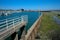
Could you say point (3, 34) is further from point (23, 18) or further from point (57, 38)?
point (57, 38)

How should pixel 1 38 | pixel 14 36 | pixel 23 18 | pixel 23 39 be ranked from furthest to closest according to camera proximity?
pixel 23 18 → pixel 14 36 → pixel 23 39 → pixel 1 38

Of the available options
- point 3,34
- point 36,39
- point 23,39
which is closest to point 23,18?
point 36,39

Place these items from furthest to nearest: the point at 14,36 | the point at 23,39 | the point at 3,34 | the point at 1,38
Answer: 1. the point at 14,36
2. the point at 23,39
3. the point at 3,34
4. the point at 1,38

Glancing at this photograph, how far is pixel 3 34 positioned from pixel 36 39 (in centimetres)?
998

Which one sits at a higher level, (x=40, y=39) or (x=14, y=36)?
(x=14, y=36)

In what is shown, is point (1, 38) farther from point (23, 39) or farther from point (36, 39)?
A: point (36, 39)

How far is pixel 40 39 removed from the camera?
68.5 ft

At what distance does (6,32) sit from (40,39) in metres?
9.36

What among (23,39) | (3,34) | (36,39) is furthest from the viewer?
(36,39)

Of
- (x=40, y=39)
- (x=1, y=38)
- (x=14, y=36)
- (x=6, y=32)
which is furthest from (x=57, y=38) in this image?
(x=1, y=38)

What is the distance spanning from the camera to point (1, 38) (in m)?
10.7

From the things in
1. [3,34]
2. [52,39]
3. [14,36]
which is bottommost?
[52,39]

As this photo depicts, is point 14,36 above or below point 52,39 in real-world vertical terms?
above

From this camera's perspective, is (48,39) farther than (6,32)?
Yes
